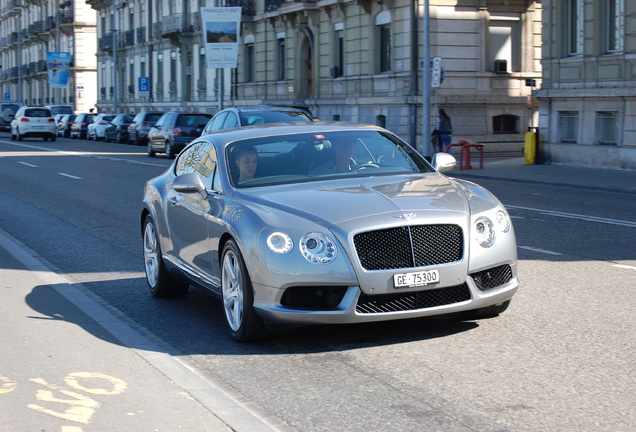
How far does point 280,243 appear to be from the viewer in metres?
6.65


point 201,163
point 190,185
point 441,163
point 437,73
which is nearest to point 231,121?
point 437,73

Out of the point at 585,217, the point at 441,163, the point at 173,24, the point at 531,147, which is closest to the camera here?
the point at 441,163

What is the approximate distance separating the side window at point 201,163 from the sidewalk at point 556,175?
13.3 metres

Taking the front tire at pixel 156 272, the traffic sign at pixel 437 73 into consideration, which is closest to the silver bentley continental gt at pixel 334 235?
the front tire at pixel 156 272

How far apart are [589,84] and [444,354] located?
22.3 meters

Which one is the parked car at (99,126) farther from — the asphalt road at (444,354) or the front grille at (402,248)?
the front grille at (402,248)

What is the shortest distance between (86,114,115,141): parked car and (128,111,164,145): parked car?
7.60 m

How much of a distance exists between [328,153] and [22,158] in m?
28.5

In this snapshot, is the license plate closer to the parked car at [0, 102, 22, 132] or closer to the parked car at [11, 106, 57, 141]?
the parked car at [11, 106, 57, 141]

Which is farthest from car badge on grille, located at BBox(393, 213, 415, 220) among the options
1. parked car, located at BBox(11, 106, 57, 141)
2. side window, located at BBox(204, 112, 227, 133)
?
parked car, located at BBox(11, 106, 57, 141)

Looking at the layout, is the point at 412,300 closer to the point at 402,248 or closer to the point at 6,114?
the point at 402,248

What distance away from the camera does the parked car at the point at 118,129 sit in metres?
51.2

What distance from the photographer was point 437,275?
6.64 m

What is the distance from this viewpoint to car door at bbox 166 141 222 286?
25.1 ft
